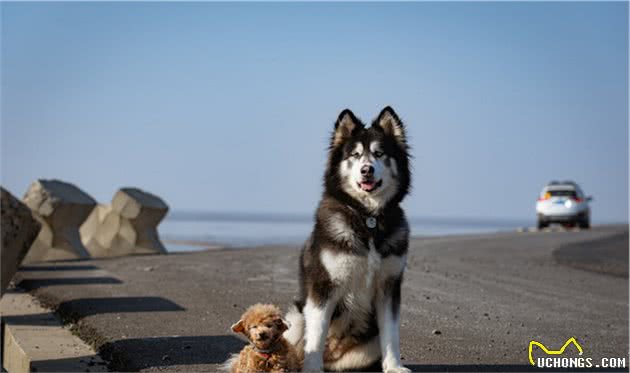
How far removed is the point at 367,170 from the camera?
582 cm

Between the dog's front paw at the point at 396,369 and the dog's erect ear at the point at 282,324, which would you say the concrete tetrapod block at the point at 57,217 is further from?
the dog's front paw at the point at 396,369

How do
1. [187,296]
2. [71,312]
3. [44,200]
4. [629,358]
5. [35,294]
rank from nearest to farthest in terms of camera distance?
[629,358]
[71,312]
[187,296]
[35,294]
[44,200]

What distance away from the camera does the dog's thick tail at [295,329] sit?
604cm

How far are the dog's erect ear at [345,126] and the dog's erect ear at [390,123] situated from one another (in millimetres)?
158

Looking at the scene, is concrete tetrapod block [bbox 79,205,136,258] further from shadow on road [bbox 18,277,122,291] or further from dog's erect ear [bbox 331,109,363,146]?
dog's erect ear [bbox 331,109,363,146]

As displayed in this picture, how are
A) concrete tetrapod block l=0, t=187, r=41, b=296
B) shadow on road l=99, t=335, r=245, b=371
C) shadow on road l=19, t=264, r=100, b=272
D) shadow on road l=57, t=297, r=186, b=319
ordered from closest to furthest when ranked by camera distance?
shadow on road l=99, t=335, r=245, b=371 → concrete tetrapod block l=0, t=187, r=41, b=296 → shadow on road l=57, t=297, r=186, b=319 → shadow on road l=19, t=264, r=100, b=272

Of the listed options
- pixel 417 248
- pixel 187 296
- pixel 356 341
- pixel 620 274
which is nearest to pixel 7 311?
pixel 187 296

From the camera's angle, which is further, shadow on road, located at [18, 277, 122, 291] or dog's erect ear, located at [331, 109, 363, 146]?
shadow on road, located at [18, 277, 122, 291]

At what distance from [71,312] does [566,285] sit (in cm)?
809

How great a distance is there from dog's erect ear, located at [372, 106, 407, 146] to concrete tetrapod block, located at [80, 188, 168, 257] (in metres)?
16.0

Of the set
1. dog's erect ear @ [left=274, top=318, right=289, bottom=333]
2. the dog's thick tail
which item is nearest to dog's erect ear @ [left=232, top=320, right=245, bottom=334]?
dog's erect ear @ [left=274, top=318, right=289, bottom=333]

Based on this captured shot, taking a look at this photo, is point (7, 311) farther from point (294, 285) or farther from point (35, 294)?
point (294, 285)

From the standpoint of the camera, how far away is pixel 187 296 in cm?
1134

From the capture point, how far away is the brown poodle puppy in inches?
216
